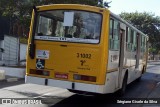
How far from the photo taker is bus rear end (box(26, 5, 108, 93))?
10.3m

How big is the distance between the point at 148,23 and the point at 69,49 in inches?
2431

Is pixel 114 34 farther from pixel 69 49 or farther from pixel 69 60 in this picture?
pixel 69 60

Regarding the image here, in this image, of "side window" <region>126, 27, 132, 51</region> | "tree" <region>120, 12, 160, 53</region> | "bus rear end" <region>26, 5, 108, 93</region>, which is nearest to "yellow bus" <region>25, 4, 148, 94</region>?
"bus rear end" <region>26, 5, 108, 93</region>

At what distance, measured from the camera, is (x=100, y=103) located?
1215 centimetres

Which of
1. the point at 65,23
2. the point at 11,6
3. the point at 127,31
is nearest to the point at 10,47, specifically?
the point at 11,6

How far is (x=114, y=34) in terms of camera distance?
11398 mm

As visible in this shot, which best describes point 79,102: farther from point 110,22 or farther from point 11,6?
point 11,6

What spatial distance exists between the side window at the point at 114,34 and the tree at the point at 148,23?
5909cm

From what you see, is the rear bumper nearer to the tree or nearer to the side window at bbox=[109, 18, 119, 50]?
the side window at bbox=[109, 18, 119, 50]

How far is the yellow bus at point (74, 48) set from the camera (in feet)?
33.8

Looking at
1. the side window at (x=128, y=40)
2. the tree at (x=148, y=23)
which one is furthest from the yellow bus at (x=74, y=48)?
the tree at (x=148, y=23)

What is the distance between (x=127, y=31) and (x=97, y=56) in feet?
12.9

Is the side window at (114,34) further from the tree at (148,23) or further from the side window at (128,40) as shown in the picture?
the tree at (148,23)

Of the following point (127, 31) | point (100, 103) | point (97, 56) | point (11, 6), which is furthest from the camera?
point (11, 6)
